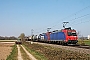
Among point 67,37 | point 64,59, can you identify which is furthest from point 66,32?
point 64,59

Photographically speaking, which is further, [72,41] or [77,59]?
[72,41]

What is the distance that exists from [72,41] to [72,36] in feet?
4.08

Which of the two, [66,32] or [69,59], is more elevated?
[66,32]

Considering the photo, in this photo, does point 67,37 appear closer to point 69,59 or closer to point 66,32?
point 66,32

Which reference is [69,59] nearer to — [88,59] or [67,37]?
[88,59]

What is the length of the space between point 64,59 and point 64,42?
29922 millimetres

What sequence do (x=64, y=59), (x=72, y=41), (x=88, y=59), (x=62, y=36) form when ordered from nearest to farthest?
(x=88, y=59) < (x=64, y=59) < (x=72, y=41) < (x=62, y=36)

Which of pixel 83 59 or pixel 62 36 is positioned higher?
pixel 62 36

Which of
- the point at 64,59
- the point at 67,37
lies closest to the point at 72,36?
the point at 67,37

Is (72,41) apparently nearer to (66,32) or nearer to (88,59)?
(66,32)

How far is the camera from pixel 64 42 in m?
50.9

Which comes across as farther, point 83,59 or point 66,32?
point 66,32

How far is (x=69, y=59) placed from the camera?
21.0 metres

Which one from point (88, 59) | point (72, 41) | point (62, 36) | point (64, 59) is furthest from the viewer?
point (62, 36)
